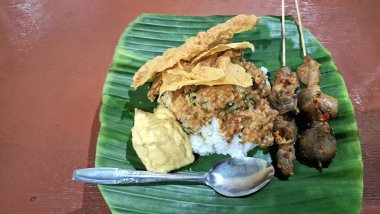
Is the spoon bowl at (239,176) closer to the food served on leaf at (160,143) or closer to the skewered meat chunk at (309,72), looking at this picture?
the food served on leaf at (160,143)

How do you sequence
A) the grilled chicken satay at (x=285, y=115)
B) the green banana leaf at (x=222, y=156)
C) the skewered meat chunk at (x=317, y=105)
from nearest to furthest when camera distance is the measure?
the green banana leaf at (x=222, y=156) < the grilled chicken satay at (x=285, y=115) < the skewered meat chunk at (x=317, y=105)

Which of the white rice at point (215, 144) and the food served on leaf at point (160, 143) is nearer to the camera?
the food served on leaf at point (160, 143)

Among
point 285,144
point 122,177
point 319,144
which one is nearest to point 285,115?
point 285,144

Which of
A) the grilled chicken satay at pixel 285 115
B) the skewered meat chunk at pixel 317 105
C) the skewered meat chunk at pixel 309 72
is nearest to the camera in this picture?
the grilled chicken satay at pixel 285 115

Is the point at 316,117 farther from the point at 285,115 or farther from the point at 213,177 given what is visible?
the point at 213,177

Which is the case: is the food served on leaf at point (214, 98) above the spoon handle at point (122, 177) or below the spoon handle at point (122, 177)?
above

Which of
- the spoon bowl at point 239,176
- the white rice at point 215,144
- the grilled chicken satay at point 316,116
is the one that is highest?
the grilled chicken satay at point 316,116

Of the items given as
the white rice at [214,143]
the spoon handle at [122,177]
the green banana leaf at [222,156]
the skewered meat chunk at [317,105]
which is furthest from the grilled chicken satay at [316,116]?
the spoon handle at [122,177]

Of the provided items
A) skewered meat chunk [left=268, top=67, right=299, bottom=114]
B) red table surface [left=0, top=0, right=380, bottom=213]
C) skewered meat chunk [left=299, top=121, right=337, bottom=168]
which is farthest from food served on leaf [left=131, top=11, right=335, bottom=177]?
red table surface [left=0, top=0, right=380, bottom=213]
